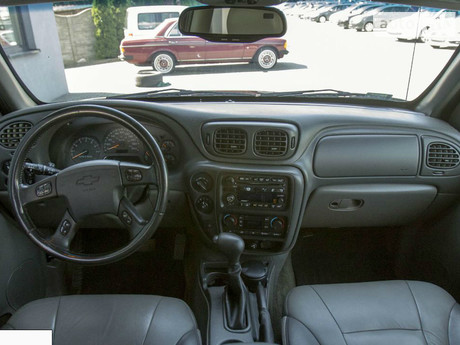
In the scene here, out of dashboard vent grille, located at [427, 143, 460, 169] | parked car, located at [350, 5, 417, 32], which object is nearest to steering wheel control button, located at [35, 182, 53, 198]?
dashboard vent grille, located at [427, 143, 460, 169]

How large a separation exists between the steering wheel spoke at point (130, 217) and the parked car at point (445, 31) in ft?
6.43

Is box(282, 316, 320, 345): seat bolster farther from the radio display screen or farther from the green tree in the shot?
the green tree

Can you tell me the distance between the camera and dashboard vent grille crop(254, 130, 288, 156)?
6.56 feet

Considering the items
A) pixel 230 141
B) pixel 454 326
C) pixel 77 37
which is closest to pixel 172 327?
pixel 230 141

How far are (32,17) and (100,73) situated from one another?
758 mm

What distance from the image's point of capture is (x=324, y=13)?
2994 millimetres

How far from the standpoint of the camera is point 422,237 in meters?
2.54

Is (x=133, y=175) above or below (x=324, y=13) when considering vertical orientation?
below

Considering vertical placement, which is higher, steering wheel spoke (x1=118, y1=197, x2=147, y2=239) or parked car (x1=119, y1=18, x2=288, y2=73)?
parked car (x1=119, y1=18, x2=288, y2=73)

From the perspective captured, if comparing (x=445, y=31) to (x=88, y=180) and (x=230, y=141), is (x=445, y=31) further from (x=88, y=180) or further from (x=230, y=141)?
(x=88, y=180)

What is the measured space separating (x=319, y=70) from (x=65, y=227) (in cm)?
193

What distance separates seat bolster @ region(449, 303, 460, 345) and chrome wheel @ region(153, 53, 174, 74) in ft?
6.56

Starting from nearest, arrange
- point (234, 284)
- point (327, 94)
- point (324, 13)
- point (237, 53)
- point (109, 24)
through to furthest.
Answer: point (234, 284), point (327, 94), point (237, 53), point (324, 13), point (109, 24)

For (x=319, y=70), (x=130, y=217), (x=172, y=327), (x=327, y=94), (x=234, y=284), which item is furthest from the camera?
(x=319, y=70)
